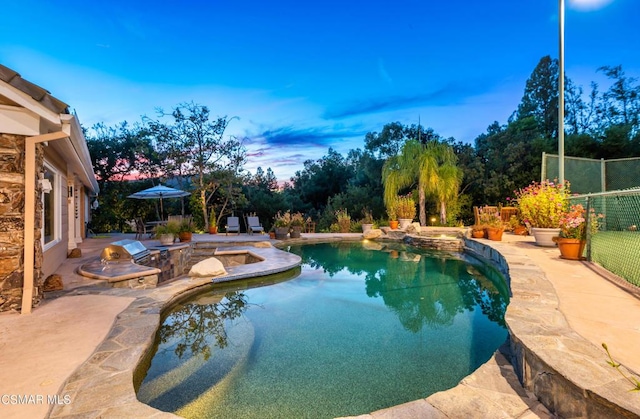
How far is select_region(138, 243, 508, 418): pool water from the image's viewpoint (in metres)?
2.44

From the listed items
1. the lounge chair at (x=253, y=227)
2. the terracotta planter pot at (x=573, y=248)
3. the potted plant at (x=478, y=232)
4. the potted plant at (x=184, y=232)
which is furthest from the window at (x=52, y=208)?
the potted plant at (x=478, y=232)

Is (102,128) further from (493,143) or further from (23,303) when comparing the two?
(493,143)

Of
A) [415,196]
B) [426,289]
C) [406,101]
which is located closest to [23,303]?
[426,289]

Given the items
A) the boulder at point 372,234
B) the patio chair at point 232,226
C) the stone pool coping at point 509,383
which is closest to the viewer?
the stone pool coping at point 509,383

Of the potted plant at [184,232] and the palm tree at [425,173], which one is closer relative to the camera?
the potted plant at [184,232]

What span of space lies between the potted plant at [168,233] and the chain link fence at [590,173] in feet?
36.7

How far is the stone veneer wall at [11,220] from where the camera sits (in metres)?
3.42

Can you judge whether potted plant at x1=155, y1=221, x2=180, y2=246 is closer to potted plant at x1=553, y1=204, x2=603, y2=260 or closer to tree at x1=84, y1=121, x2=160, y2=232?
tree at x1=84, y1=121, x2=160, y2=232

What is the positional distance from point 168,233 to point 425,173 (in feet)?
31.5

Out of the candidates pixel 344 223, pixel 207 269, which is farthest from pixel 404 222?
pixel 207 269

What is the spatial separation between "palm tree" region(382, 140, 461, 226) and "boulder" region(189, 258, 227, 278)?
9.28 metres

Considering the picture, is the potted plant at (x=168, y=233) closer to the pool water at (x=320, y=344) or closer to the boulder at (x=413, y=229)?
the pool water at (x=320, y=344)

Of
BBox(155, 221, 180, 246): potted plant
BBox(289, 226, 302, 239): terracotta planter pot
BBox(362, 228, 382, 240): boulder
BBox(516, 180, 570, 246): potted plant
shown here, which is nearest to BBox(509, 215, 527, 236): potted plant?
BBox(516, 180, 570, 246): potted plant

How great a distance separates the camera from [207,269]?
5.57 m
